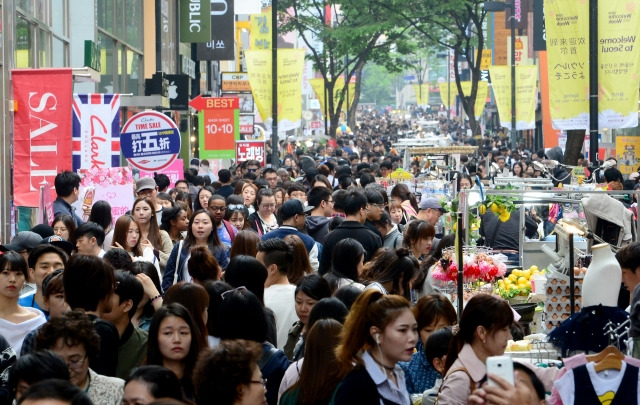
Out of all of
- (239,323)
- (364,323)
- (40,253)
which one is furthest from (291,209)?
(364,323)

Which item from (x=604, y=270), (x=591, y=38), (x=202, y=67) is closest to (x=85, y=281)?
(x=604, y=270)

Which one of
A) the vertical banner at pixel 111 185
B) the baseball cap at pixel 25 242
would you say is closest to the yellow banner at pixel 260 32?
the vertical banner at pixel 111 185

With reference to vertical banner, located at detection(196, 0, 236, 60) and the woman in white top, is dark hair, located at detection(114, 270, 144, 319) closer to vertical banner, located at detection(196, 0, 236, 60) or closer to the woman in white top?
the woman in white top

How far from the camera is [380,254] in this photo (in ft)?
30.1

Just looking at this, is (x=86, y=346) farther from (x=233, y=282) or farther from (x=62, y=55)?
(x=62, y=55)

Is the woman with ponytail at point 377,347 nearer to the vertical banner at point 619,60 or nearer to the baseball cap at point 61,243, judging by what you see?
the baseball cap at point 61,243

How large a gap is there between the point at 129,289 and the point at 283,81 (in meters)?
20.3

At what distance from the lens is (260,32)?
51.2 meters

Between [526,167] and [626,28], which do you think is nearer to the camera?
[626,28]

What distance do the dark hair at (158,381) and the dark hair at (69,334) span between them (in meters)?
0.84

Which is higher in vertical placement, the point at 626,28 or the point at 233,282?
the point at 626,28

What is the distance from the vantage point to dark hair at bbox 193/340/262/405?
5039 mm

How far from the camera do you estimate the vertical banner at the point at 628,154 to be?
83.3ft

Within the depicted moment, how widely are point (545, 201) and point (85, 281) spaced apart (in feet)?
15.6
